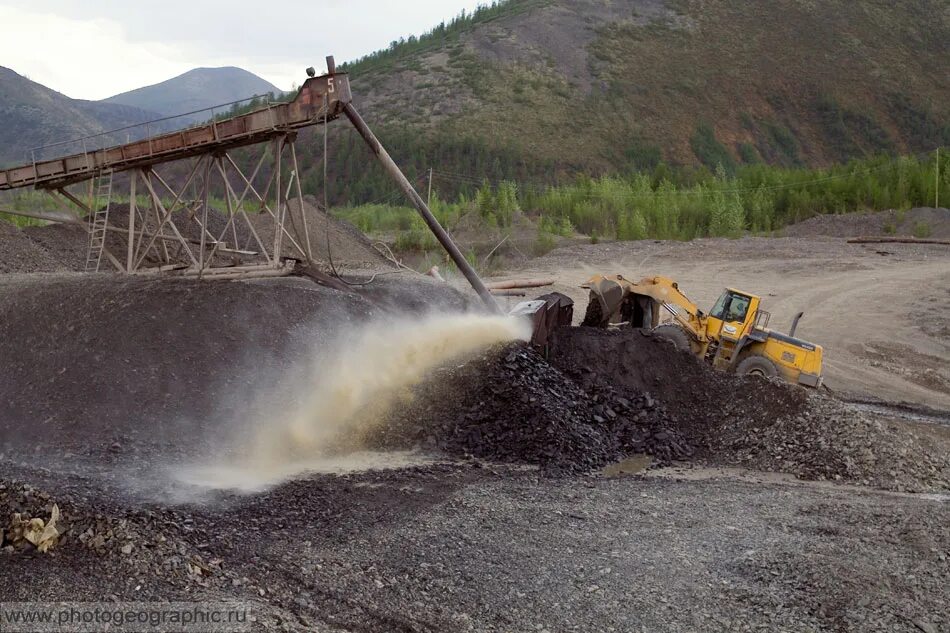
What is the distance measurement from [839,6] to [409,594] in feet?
257

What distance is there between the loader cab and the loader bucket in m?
2.35

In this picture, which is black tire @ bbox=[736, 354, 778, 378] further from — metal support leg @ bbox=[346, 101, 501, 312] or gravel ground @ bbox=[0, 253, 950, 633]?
metal support leg @ bbox=[346, 101, 501, 312]

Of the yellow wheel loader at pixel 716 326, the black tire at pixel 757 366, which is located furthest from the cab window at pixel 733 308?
the black tire at pixel 757 366

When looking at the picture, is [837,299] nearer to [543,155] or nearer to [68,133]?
[543,155]

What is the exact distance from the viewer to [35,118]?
68.2 meters

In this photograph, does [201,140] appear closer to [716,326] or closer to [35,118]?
[716,326]

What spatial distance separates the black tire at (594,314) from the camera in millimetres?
15688

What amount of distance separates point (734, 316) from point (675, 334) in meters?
1.03

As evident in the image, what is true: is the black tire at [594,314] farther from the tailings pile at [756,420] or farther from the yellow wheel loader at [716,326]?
the tailings pile at [756,420]

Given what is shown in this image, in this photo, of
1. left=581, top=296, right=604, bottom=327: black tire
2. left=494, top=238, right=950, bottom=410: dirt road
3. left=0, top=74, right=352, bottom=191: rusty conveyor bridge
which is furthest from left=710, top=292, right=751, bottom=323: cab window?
left=0, top=74, right=352, bottom=191: rusty conveyor bridge

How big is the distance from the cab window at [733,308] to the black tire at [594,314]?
1894 millimetres

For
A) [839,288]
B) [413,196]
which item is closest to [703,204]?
[839,288]

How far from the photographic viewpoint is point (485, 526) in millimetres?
8523

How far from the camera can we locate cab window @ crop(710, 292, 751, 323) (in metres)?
14.7
